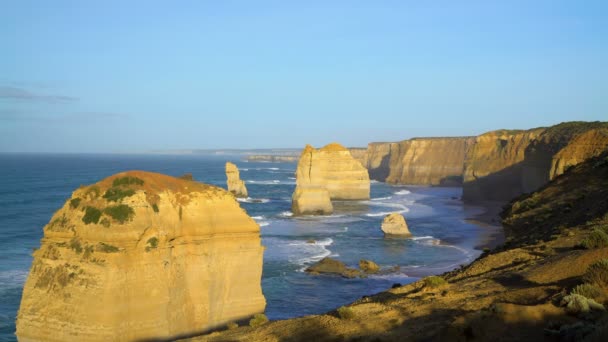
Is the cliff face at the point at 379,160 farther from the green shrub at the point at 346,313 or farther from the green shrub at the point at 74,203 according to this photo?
the green shrub at the point at 346,313

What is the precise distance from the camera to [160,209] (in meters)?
22.3

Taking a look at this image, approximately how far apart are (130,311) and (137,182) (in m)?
4.99

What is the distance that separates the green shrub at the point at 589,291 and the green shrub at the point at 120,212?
15.3 metres

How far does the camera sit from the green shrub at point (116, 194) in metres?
21.5

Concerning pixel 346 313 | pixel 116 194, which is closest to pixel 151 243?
pixel 116 194

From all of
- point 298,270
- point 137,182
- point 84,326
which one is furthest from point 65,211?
point 298,270

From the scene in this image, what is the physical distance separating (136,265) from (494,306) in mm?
13871

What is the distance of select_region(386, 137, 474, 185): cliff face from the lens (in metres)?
136

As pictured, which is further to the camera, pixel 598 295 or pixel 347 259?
pixel 347 259

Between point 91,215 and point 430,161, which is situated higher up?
point 91,215

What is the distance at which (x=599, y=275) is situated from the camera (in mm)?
11703

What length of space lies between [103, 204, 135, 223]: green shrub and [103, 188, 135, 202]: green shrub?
356 mm

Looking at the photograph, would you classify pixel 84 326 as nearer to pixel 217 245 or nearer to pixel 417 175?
pixel 217 245

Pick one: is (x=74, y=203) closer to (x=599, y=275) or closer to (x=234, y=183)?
(x=599, y=275)
